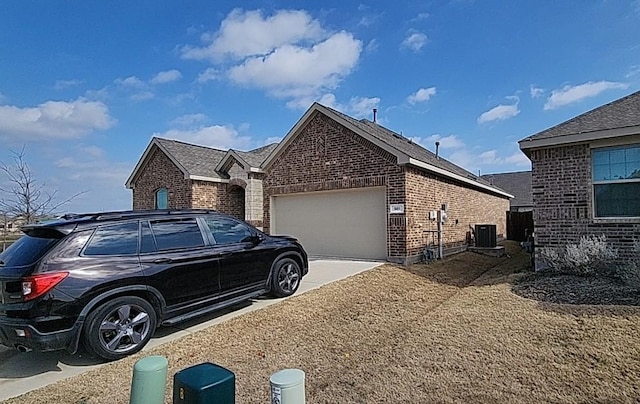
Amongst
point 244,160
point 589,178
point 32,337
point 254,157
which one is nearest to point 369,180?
point 589,178

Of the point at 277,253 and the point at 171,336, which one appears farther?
the point at 277,253

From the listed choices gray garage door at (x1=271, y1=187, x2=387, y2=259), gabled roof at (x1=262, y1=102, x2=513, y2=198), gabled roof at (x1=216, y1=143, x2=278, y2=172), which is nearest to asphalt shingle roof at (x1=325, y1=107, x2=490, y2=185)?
gabled roof at (x1=262, y1=102, x2=513, y2=198)

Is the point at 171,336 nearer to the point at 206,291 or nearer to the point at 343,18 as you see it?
the point at 206,291

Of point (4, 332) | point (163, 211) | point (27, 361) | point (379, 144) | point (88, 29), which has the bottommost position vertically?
point (27, 361)

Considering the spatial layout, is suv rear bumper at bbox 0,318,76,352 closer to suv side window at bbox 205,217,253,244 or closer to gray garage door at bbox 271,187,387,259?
suv side window at bbox 205,217,253,244

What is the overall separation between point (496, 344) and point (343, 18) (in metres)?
9.57

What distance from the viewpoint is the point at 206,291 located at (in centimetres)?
552

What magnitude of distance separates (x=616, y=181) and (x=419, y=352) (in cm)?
692

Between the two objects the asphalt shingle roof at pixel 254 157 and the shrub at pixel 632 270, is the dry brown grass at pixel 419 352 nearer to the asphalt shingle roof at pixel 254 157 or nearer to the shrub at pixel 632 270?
the shrub at pixel 632 270

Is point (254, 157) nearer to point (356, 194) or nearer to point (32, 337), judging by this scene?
point (356, 194)

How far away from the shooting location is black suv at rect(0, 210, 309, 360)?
4047 millimetres

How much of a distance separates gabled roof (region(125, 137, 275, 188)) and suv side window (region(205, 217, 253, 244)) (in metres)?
9.82

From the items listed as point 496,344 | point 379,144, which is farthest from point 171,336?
point 379,144

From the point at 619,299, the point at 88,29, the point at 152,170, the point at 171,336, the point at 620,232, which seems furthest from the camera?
the point at 152,170
